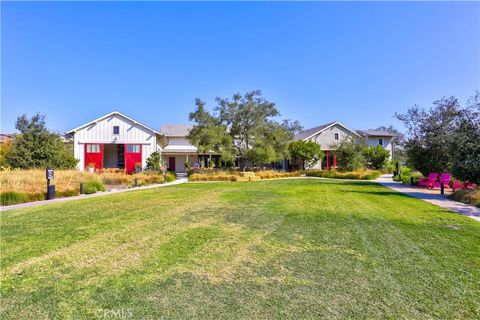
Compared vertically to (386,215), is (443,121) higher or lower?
higher

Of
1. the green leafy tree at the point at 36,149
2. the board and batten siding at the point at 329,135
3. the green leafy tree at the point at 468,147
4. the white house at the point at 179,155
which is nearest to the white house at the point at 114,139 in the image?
the white house at the point at 179,155

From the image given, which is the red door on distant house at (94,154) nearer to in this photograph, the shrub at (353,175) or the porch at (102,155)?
the porch at (102,155)

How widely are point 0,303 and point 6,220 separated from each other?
5.19 meters

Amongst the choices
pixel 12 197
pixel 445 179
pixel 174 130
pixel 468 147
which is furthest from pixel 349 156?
pixel 12 197

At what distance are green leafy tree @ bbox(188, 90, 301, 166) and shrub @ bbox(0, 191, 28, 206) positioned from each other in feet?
48.8

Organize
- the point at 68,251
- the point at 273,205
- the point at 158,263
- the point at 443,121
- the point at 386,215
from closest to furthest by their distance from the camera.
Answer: the point at 158,263 < the point at 68,251 < the point at 386,215 < the point at 273,205 < the point at 443,121

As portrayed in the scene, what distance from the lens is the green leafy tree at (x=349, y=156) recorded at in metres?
25.8

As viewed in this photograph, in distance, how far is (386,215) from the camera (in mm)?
7520

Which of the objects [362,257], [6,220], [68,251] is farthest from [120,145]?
[362,257]

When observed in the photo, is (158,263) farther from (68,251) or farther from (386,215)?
(386,215)

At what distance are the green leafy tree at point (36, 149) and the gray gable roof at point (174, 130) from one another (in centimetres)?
1732

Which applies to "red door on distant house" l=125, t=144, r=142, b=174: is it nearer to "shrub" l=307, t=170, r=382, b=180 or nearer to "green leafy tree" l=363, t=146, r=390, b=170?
"shrub" l=307, t=170, r=382, b=180

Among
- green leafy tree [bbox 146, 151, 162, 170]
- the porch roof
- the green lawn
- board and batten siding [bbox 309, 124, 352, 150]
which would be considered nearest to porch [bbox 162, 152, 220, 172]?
the porch roof

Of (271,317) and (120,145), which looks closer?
(271,317)
